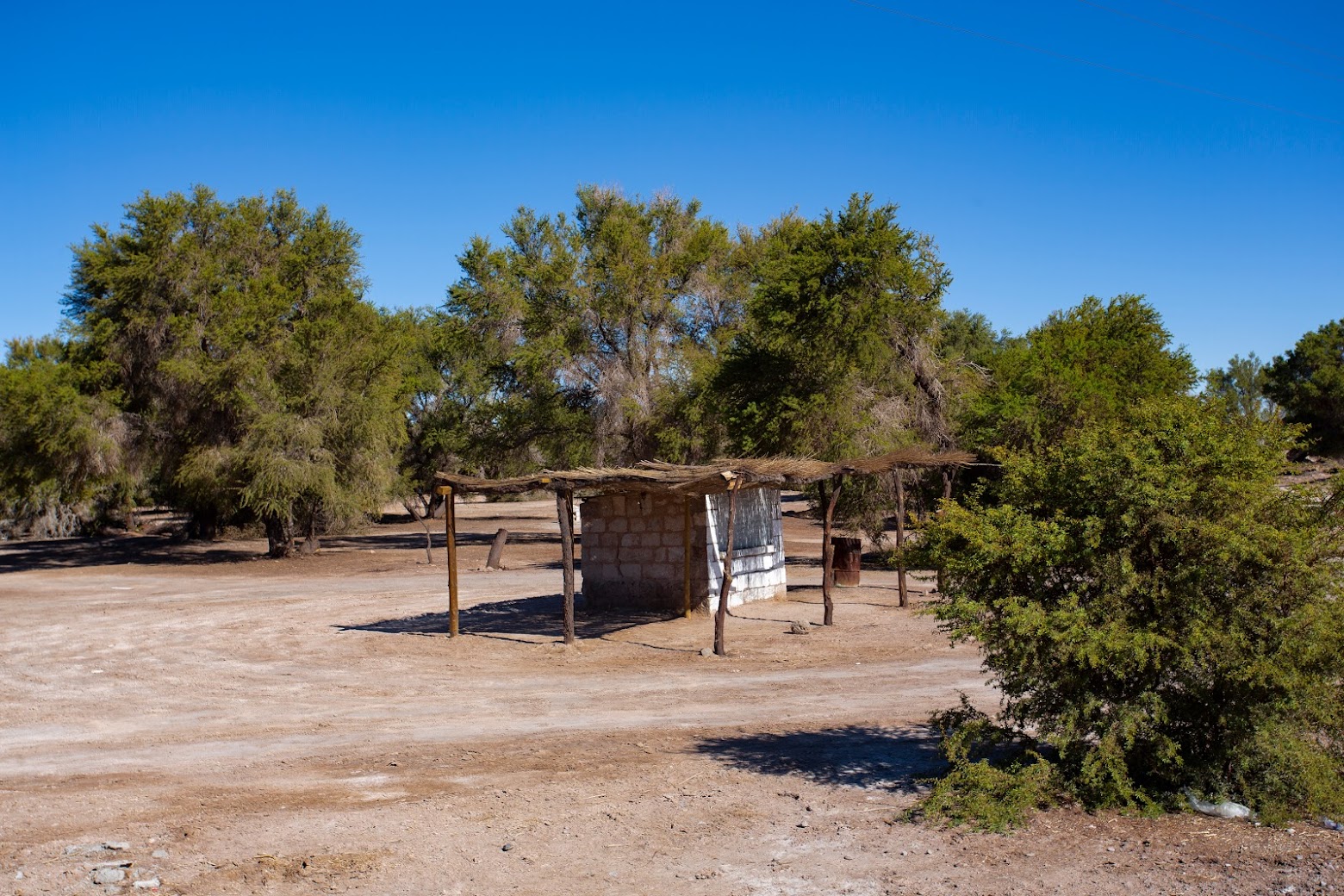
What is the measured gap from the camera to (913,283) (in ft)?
86.2

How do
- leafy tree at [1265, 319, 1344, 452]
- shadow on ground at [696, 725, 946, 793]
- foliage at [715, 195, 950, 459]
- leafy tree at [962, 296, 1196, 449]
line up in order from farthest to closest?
leafy tree at [1265, 319, 1344, 452] < foliage at [715, 195, 950, 459] < leafy tree at [962, 296, 1196, 449] < shadow on ground at [696, 725, 946, 793]

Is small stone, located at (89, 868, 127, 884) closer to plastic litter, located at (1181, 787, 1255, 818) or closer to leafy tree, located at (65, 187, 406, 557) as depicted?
plastic litter, located at (1181, 787, 1255, 818)

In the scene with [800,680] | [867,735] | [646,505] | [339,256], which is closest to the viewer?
[867,735]

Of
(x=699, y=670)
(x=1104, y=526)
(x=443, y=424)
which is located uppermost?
(x=443, y=424)

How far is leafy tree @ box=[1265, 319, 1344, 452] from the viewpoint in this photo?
47344 millimetres

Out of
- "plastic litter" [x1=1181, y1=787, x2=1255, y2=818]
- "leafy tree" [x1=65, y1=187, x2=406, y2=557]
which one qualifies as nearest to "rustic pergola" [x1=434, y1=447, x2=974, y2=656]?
"plastic litter" [x1=1181, y1=787, x2=1255, y2=818]

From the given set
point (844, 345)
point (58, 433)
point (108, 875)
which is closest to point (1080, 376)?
point (844, 345)

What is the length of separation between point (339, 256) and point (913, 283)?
61.2 feet

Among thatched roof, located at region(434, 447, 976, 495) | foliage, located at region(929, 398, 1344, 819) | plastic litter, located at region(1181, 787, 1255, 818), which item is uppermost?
thatched roof, located at region(434, 447, 976, 495)

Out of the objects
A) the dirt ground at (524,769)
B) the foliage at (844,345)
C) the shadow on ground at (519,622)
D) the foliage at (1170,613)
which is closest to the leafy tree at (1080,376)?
the foliage at (844,345)

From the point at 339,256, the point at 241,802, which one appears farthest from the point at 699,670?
the point at 339,256

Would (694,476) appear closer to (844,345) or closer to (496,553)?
(844,345)

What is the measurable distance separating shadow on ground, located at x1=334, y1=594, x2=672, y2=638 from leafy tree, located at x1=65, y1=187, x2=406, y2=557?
11.5 metres

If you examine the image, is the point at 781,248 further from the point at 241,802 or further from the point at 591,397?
the point at 241,802
